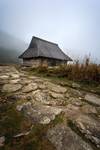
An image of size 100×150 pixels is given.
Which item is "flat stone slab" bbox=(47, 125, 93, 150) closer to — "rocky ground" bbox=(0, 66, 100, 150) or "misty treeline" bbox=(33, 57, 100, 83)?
"rocky ground" bbox=(0, 66, 100, 150)

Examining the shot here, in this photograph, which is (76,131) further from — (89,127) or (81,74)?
(81,74)

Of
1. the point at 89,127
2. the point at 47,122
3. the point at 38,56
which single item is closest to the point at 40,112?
the point at 47,122

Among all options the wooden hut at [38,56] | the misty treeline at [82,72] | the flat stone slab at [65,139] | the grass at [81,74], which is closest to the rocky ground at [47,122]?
the flat stone slab at [65,139]

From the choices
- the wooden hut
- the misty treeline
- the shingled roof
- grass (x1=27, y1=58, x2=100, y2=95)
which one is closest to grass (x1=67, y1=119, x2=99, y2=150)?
grass (x1=27, y1=58, x2=100, y2=95)

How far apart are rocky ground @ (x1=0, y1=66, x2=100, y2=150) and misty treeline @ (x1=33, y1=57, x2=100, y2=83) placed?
173 centimetres

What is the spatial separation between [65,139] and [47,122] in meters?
0.36

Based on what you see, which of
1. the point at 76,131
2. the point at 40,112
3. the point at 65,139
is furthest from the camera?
the point at 40,112

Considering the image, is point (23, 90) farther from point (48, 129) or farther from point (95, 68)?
point (95, 68)

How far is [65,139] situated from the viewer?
154 centimetres

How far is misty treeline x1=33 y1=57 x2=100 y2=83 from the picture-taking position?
14.1 feet

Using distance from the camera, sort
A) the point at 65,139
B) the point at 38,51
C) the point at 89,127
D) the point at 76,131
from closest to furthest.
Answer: the point at 65,139
the point at 76,131
the point at 89,127
the point at 38,51

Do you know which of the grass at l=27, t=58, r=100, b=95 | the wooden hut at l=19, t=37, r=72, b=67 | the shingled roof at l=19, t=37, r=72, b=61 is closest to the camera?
the grass at l=27, t=58, r=100, b=95

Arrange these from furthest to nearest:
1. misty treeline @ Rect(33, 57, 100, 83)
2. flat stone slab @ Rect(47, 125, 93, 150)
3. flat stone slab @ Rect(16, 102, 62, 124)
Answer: misty treeline @ Rect(33, 57, 100, 83)
flat stone slab @ Rect(16, 102, 62, 124)
flat stone slab @ Rect(47, 125, 93, 150)

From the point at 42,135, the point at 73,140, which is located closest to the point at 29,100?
the point at 42,135
